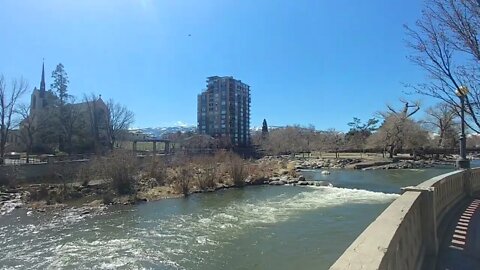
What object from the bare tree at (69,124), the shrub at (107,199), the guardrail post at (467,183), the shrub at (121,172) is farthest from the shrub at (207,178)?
the bare tree at (69,124)

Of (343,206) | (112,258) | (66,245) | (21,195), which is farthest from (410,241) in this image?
(21,195)

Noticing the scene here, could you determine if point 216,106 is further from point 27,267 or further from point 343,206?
point 27,267

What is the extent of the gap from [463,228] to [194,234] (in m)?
11.3

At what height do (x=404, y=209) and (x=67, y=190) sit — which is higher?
(x=404, y=209)

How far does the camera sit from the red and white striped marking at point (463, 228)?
307 inches

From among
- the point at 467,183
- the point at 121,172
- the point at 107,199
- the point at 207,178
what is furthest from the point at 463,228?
the point at 207,178

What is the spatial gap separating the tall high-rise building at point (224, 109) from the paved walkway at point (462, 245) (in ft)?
364

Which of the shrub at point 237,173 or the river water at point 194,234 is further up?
the shrub at point 237,173

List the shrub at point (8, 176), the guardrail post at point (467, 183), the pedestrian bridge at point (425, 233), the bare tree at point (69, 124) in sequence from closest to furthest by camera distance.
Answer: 1. the pedestrian bridge at point (425, 233)
2. the guardrail post at point (467, 183)
3. the shrub at point (8, 176)
4. the bare tree at point (69, 124)

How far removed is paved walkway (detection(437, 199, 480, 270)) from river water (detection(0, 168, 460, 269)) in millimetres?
4570

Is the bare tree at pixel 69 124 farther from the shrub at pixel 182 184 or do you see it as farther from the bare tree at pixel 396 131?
the bare tree at pixel 396 131

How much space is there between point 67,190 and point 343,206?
68.1 feet

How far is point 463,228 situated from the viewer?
29.1ft

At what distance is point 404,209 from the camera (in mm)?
5508
